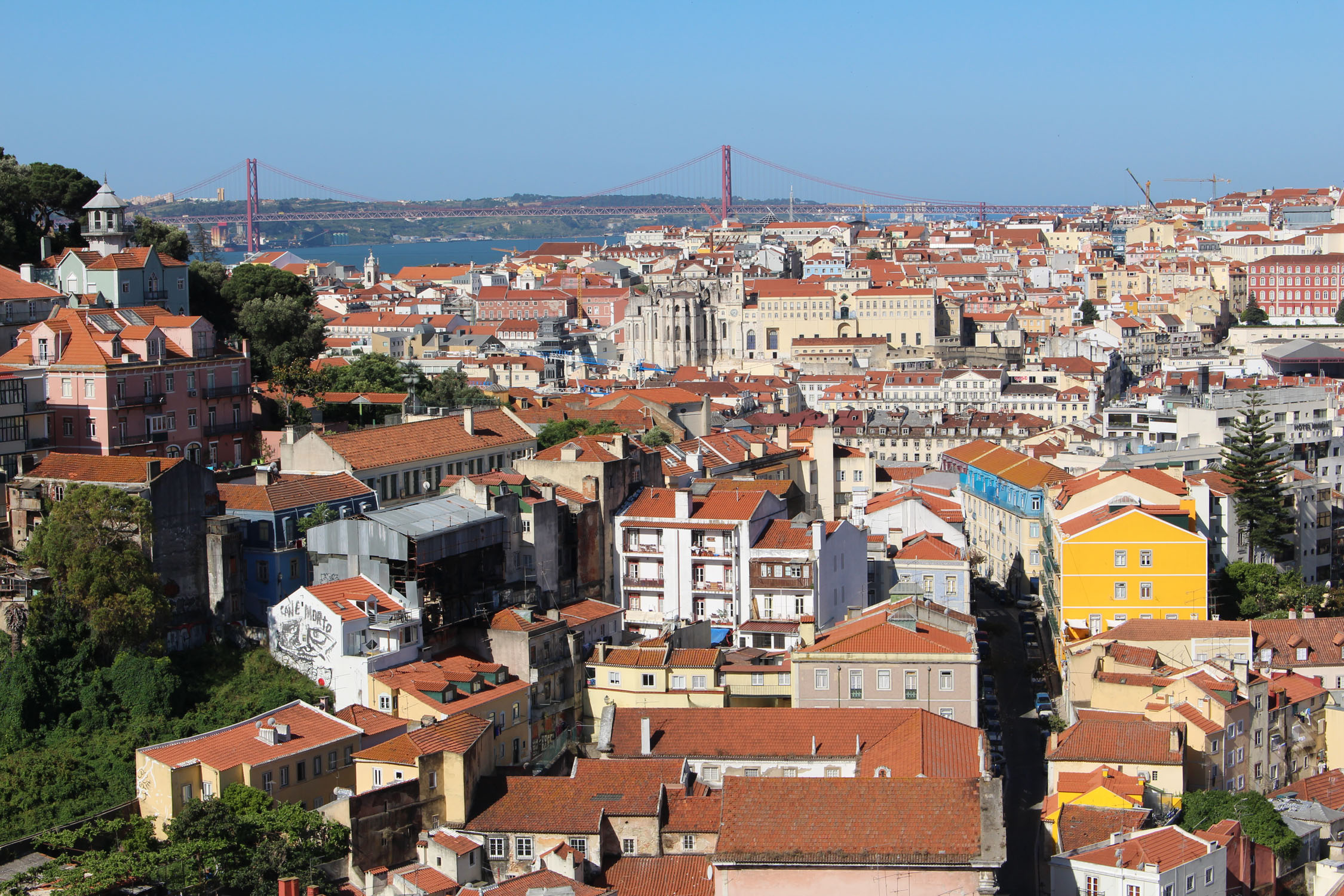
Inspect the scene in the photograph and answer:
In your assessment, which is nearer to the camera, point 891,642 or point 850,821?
point 850,821

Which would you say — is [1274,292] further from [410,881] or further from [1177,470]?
[410,881]

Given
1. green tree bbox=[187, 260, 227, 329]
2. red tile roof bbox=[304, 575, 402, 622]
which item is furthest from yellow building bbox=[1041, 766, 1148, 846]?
green tree bbox=[187, 260, 227, 329]

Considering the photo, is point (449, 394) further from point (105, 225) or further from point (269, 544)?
point (269, 544)

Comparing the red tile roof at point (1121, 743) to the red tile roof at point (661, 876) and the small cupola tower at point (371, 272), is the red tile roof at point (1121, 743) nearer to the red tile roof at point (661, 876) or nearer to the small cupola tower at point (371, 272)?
the red tile roof at point (661, 876)

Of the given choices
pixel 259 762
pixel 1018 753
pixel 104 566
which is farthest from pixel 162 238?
pixel 1018 753

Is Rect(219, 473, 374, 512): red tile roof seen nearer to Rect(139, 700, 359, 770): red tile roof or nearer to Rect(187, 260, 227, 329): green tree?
Rect(139, 700, 359, 770): red tile roof

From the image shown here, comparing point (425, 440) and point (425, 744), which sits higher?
point (425, 440)

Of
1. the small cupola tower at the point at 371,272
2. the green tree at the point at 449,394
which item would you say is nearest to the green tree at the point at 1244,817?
the green tree at the point at 449,394
